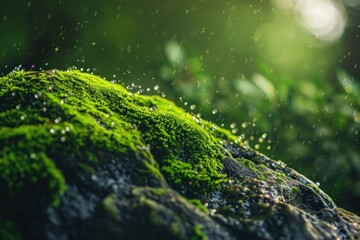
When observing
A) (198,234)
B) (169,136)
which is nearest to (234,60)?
(169,136)

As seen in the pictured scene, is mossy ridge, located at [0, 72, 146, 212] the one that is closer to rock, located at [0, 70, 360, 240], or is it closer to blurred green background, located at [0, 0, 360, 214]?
rock, located at [0, 70, 360, 240]

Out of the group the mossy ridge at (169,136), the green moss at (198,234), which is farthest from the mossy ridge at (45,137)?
the green moss at (198,234)

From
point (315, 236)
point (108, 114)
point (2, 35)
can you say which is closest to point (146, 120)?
point (108, 114)

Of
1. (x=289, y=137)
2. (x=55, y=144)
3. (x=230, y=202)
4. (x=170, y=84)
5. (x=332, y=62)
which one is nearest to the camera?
(x=55, y=144)

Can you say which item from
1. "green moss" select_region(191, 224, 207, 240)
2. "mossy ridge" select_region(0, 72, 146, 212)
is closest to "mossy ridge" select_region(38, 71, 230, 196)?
"mossy ridge" select_region(0, 72, 146, 212)

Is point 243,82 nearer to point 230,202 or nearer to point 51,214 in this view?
point 230,202

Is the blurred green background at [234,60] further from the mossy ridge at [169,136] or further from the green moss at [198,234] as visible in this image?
the green moss at [198,234]
